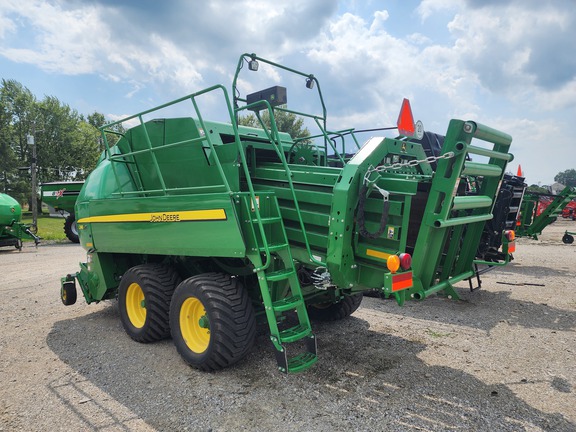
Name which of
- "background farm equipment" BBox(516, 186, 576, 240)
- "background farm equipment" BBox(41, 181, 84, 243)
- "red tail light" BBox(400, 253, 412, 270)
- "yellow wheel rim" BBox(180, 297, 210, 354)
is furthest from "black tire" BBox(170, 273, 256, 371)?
"background farm equipment" BBox(41, 181, 84, 243)

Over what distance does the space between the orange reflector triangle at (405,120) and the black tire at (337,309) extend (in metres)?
2.22

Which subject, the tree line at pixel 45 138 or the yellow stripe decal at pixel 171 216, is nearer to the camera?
the yellow stripe decal at pixel 171 216

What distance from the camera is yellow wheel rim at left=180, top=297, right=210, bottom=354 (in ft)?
12.5

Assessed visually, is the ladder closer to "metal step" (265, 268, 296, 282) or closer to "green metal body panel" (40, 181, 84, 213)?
"metal step" (265, 268, 296, 282)

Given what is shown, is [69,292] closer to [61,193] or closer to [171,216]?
[171,216]

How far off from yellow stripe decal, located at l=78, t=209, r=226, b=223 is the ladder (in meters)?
0.30

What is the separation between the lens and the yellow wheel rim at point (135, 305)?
4598 mm

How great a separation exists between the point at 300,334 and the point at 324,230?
2.92 ft

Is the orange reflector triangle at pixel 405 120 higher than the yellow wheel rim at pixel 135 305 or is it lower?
higher

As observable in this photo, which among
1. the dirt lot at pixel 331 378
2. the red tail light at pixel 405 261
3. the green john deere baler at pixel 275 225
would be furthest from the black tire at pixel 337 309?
the red tail light at pixel 405 261

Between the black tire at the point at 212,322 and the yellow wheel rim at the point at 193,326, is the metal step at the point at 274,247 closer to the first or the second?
the black tire at the point at 212,322

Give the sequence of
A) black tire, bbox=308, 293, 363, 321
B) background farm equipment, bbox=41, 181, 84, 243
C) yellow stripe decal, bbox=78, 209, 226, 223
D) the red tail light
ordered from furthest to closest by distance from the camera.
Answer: background farm equipment, bbox=41, 181, 84, 243, black tire, bbox=308, 293, 363, 321, yellow stripe decal, bbox=78, 209, 226, 223, the red tail light

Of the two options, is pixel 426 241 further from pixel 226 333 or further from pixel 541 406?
pixel 226 333

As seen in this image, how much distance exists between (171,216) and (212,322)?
1128 millimetres
